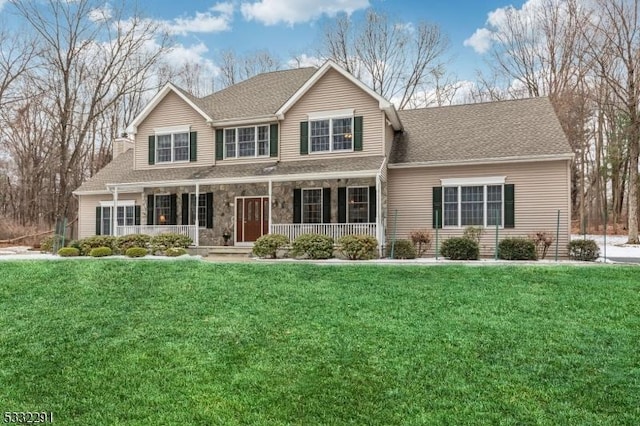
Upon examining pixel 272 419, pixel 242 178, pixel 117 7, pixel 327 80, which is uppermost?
pixel 117 7

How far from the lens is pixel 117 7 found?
29328 mm

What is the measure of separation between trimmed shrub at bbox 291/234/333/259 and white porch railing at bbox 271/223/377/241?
43.2 inches

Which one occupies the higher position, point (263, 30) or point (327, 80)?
point (263, 30)

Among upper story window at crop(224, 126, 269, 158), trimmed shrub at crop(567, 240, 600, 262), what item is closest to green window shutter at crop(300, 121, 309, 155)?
upper story window at crop(224, 126, 269, 158)

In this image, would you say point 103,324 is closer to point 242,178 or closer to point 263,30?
point 242,178

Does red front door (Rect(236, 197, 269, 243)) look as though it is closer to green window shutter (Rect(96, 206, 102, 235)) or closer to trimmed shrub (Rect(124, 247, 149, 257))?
trimmed shrub (Rect(124, 247, 149, 257))

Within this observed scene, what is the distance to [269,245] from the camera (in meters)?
15.5

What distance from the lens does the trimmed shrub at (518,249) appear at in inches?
550

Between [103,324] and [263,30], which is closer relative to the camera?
[103,324]

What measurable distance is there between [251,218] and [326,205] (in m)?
3.27

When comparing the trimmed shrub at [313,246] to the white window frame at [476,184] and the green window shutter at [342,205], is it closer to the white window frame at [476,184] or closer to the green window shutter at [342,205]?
the green window shutter at [342,205]

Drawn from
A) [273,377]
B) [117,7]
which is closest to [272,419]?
[273,377]

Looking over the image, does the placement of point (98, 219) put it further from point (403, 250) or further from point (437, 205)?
point (437, 205)

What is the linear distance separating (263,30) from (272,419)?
21.5m
